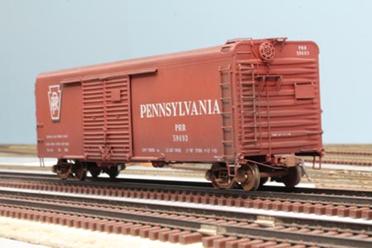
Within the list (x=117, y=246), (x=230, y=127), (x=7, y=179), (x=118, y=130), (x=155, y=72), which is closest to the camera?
(x=117, y=246)

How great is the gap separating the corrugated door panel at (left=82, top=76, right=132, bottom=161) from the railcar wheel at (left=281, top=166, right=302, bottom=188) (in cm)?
434

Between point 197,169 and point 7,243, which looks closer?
point 7,243

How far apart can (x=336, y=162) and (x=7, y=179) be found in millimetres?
13379

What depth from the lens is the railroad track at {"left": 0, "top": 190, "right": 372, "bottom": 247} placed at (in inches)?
354

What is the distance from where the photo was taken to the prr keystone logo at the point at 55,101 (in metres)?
19.7

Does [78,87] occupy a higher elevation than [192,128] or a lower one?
higher

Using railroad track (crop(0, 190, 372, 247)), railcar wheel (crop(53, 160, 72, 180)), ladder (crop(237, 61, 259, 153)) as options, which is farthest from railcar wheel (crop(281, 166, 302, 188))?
railcar wheel (crop(53, 160, 72, 180))

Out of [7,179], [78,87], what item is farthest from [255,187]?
[7,179]

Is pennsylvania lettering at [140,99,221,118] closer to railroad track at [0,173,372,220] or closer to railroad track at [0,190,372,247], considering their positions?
railroad track at [0,173,372,220]

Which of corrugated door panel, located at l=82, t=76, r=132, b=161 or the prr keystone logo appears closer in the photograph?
corrugated door panel, located at l=82, t=76, r=132, b=161

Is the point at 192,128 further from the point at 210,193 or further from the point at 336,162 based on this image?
the point at 336,162

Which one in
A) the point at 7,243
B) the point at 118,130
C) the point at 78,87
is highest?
the point at 78,87

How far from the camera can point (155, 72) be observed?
15852 mm

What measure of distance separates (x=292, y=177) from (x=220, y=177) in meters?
1.87
